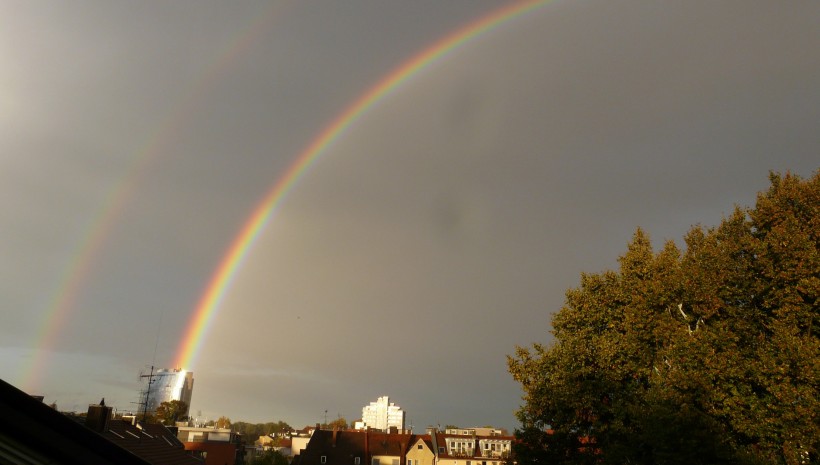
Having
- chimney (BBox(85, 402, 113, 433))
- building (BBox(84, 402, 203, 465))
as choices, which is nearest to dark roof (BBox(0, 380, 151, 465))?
building (BBox(84, 402, 203, 465))

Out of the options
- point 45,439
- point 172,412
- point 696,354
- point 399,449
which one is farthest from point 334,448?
point 45,439

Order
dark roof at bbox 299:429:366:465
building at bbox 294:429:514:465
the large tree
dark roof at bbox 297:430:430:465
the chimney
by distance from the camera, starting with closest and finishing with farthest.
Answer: the large tree
the chimney
dark roof at bbox 299:429:366:465
dark roof at bbox 297:430:430:465
building at bbox 294:429:514:465

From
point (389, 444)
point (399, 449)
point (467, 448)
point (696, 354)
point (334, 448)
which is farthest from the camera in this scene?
point (467, 448)

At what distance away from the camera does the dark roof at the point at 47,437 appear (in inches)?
152

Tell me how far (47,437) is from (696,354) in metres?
27.9

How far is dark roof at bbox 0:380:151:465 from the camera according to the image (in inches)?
152

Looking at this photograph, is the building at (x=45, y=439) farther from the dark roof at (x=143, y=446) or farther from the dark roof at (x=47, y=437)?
the dark roof at (x=143, y=446)

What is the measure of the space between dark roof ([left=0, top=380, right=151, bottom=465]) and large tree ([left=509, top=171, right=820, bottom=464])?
82.2 ft

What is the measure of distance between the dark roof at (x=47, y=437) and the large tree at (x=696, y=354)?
25.0 metres

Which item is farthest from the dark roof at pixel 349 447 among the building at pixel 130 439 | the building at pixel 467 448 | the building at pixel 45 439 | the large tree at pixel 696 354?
the building at pixel 45 439

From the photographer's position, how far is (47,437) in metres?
3.97

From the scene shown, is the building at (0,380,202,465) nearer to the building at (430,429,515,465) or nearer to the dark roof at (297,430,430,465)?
the dark roof at (297,430,430,465)

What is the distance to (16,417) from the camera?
391 cm

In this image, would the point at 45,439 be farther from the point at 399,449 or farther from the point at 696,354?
the point at 399,449
